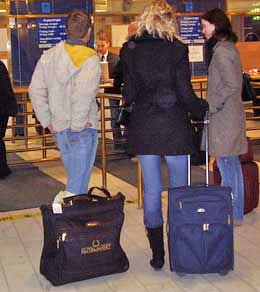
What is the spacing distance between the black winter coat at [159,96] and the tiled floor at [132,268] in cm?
73

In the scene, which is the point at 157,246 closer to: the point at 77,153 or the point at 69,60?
the point at 77,153

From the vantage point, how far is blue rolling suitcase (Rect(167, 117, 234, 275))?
3.37m

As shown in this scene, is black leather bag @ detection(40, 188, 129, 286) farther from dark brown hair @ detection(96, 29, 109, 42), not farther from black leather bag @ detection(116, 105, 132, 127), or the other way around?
dark brown hair @ detection(96, 29, 109, 42)

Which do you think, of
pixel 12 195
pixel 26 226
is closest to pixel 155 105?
pixel 26 226

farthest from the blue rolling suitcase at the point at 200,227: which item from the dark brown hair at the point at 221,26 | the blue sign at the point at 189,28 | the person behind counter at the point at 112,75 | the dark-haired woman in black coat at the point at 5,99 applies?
the blue sign at the point at 189,28

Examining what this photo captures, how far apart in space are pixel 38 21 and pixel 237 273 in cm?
632

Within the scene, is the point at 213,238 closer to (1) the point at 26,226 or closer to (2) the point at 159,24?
(2) the point at 159,24

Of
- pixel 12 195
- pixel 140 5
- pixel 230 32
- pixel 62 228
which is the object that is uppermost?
pixel 140 5

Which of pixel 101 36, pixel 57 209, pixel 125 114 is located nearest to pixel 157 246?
pixel 57 209

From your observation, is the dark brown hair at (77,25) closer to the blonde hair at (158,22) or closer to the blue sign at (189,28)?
the blonde hair at (158,22)

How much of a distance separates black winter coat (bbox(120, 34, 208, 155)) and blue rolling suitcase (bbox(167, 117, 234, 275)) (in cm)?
25

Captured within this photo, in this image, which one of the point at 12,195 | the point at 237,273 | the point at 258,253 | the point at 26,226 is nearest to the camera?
the point at 237,273

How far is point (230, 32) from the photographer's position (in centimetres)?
415

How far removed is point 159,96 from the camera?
3346 millimetres
